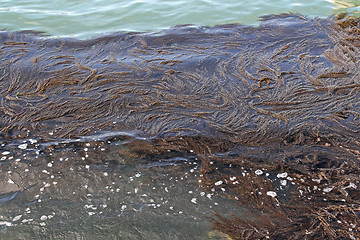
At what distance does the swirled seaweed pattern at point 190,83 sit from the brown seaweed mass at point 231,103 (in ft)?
0.04

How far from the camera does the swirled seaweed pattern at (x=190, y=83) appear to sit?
313 cm

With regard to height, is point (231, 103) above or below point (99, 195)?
above

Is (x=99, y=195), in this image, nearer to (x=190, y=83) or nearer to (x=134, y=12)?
(x=190, y=83)

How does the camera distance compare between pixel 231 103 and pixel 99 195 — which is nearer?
pixel 99 195

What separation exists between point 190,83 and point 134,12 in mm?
2565

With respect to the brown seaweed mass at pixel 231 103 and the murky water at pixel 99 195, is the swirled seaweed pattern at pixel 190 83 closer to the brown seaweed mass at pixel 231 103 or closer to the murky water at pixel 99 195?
the brown seaweed mass at pixel 231 103

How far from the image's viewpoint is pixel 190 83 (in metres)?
3.68

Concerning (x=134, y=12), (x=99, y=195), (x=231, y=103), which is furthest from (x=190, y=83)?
(x=134, y=12)

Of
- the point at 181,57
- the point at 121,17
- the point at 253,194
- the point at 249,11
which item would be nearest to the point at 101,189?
the point at 253,194

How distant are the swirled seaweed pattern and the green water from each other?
47 centimetres

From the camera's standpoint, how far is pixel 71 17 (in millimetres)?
5453

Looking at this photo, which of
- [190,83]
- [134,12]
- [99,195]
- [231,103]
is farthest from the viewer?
[134,12]

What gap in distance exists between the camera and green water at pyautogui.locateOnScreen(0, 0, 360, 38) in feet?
17.1

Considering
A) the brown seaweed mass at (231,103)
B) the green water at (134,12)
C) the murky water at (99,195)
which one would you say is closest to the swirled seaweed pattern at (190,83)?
the brown seaweed mass at (231,103)
